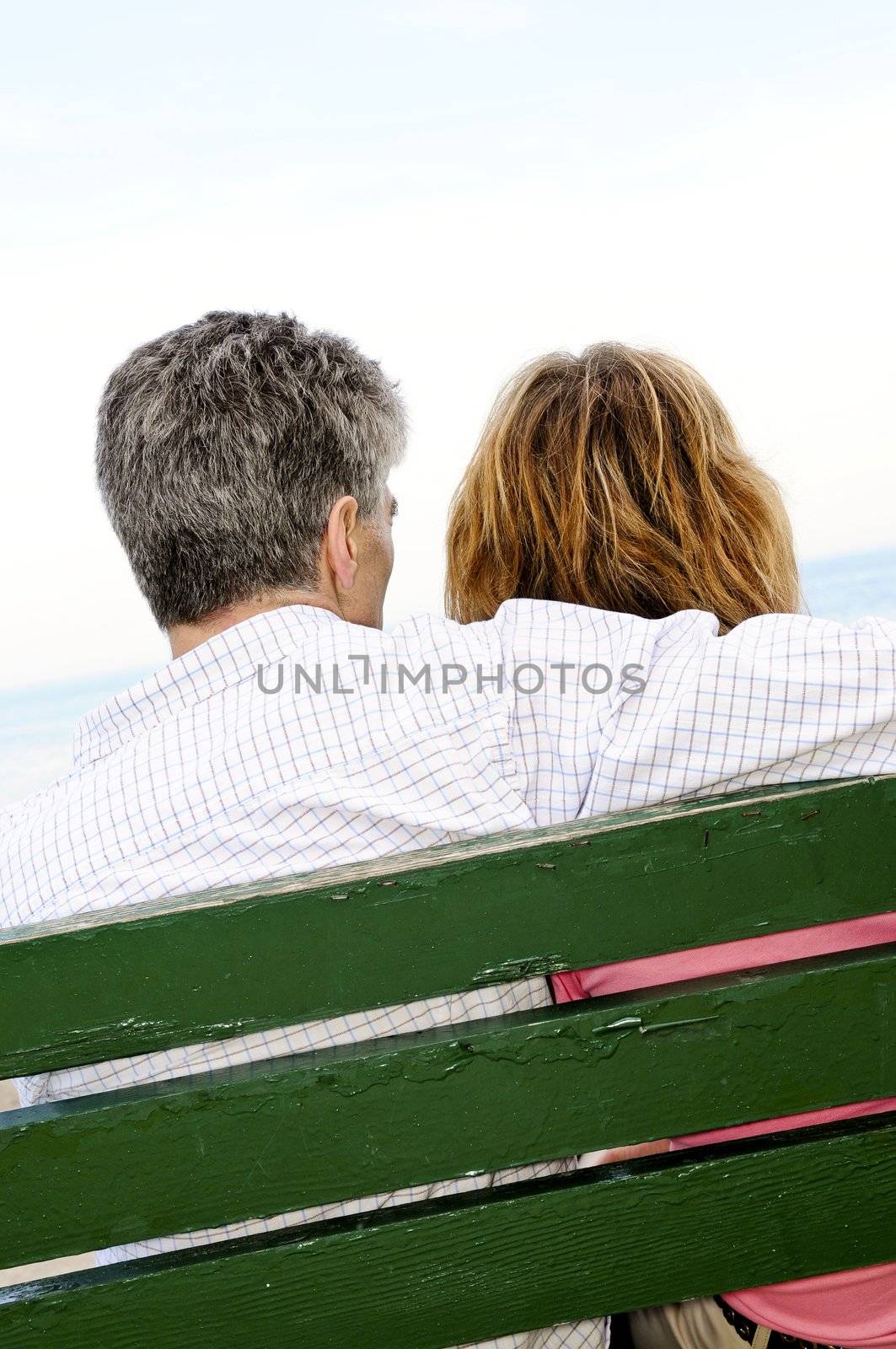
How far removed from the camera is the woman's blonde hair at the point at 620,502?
1.78m

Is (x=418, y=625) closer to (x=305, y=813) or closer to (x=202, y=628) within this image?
(x=305, y=813)

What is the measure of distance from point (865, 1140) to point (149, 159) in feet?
83.6

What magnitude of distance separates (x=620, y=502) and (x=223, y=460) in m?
0.55

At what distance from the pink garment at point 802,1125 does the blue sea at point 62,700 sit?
10521 mm

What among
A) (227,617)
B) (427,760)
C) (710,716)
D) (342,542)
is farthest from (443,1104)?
(342,542)

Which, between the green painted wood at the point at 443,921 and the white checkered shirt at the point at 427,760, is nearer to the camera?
the green painted wood at the point at 443,921

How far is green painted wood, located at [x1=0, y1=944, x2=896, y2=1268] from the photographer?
105 centimetres

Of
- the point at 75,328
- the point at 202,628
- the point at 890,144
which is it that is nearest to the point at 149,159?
the point at 75,328

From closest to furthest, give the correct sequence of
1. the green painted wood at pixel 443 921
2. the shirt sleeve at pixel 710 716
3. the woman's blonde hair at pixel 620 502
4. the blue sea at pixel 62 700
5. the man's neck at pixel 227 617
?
the green painted wood at pixel 443 921 → the shirt sleeve at pixel 710 716 → the man's neck at pixel 227 617 → the woman's blonde hair at pixel 620 502 → the blue sea at pixel 62 700

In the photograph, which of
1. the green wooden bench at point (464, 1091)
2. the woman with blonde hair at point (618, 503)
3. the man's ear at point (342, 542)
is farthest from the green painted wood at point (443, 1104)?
the man's ear at point (342, 542)

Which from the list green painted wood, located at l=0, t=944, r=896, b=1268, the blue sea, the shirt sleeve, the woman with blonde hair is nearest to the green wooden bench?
green painted wood, located at l=0, t=944, r=896, b=1268

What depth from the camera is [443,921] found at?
Answer: 1057 mm

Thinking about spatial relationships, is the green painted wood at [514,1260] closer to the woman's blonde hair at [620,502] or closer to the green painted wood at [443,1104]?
the green painted wood at [443,1104]

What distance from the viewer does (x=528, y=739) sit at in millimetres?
1319
